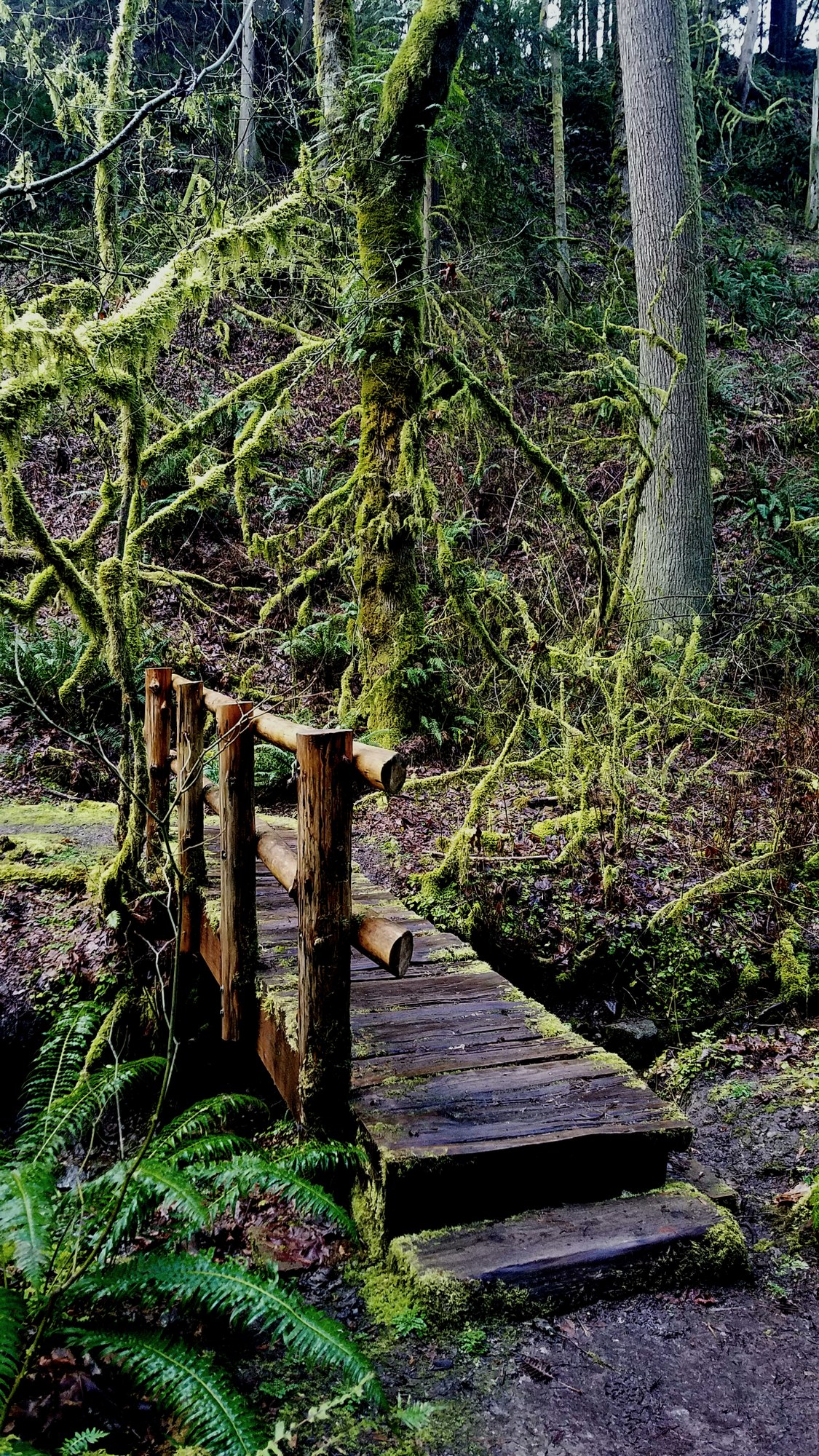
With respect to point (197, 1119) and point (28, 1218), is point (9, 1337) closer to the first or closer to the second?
point (28, 1218)

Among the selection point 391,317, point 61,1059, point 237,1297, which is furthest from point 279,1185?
point 391,317

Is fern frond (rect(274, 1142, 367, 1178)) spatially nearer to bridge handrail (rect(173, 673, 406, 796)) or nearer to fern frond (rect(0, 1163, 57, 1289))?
fern frond (rect(0, 1163, 57, 1289))

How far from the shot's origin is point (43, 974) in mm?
5258

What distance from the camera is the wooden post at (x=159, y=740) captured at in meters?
5.80

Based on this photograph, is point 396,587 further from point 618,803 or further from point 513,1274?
point 513,1274

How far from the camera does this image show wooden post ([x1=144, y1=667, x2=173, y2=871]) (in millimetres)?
5805

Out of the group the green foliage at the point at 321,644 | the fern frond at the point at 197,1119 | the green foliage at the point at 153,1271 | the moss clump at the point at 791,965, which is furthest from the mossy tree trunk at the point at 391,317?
the green foliage at the point at 153,1271

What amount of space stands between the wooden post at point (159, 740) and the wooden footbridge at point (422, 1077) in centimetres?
155

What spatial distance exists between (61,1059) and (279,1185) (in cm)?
172

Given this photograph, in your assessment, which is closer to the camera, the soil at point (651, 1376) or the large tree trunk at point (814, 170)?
the soil at point (651, 1376)

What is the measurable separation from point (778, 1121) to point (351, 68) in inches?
362

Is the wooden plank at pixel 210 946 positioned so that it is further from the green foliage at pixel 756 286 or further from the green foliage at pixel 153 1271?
the green foliage at pixel 756 286

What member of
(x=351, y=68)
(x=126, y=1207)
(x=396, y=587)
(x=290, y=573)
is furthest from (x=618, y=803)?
(x=351, y=68)

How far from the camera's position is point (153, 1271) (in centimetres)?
271
